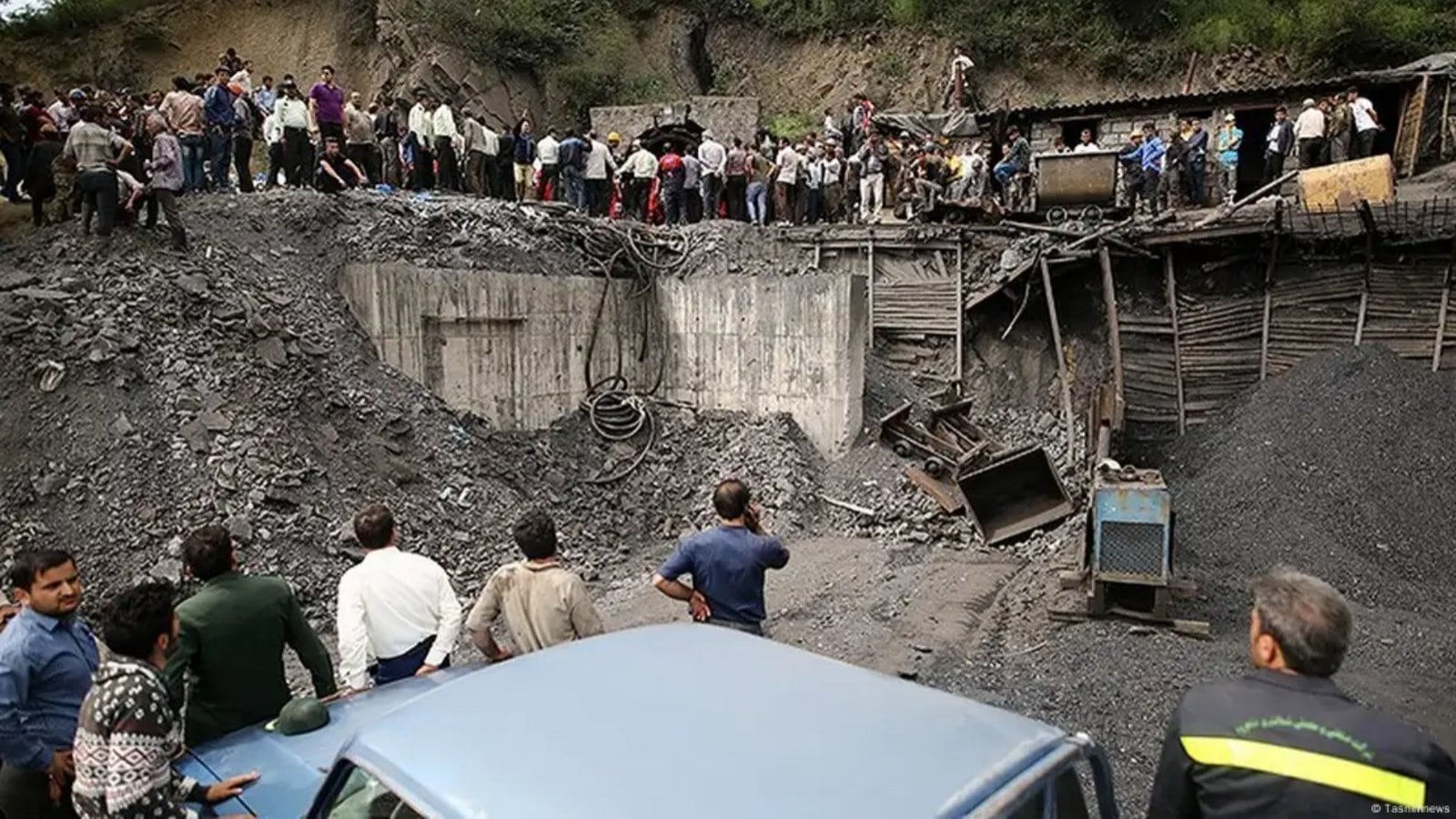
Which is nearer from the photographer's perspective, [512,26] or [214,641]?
[214,641]

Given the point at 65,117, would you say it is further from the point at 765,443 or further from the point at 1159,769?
the point at 1159,769

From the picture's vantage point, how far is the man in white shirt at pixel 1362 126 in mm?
14875

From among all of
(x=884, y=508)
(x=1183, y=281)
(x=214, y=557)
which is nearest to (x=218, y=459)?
(x=214, y=557)

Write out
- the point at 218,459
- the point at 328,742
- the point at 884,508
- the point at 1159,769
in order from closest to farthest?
the point at 1159,769
the point at 328,742
the point at 218,459
the point at 884,508

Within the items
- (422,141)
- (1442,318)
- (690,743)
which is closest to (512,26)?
(422,141)

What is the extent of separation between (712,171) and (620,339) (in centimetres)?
487

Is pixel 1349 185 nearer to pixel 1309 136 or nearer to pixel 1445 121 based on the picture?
pixel 1309 136

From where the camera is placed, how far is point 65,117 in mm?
12312

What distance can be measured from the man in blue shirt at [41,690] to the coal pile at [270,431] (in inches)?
205

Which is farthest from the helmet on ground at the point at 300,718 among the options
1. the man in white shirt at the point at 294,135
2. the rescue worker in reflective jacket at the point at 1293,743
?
the man in white shirt at the point at 294,135

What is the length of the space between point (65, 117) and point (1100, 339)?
1536 cm

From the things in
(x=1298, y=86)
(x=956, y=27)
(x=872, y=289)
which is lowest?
(x=872, y=289)

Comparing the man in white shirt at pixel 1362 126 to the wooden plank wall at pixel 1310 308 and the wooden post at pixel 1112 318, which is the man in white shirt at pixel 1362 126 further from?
the wooden post at pixel 1112 318

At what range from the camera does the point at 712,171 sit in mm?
16375
